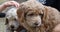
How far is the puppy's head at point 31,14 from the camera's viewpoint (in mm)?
695

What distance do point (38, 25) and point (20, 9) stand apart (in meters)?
0.11

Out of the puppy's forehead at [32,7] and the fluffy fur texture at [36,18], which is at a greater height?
the puppy's forehead at [32,7]

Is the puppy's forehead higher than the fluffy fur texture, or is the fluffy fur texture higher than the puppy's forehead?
the puppy's forehead

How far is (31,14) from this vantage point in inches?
27.9

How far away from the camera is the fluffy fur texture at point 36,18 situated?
0.70 metres

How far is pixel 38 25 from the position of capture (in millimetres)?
704

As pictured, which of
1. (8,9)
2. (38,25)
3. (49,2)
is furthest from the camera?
(49,2)

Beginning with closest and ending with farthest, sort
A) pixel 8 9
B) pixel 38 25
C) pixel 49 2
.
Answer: pixel 38 25, pixel 8 9, pixel 49 2

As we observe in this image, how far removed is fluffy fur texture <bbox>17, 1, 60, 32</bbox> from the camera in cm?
70

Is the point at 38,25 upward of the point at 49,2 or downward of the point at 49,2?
downward

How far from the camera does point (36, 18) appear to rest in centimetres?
70

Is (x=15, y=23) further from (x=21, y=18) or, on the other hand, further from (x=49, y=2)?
(x=49, y=2)

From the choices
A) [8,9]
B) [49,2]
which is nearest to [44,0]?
[49,2]

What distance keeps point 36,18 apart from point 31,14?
3cm
